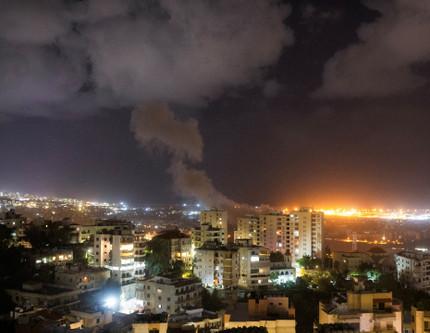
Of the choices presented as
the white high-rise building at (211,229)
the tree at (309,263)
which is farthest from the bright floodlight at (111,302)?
the tree at (309,263)

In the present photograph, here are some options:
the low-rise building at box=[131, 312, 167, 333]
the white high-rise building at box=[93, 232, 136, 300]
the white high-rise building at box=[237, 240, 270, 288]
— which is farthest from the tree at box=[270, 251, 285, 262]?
the low-rise building at box=[131, 312, 167, 333]

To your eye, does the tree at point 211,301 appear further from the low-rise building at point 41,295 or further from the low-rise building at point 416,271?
the low-rise building at point 416,271

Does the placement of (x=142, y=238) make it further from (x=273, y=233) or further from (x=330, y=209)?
(x=330, y=209)

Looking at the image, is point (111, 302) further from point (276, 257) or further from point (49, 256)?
point (276, 257)

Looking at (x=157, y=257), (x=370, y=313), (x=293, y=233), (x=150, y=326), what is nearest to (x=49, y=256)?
(x=157, y=257)

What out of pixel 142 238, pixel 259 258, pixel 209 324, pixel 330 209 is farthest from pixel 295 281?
pixel 330 209

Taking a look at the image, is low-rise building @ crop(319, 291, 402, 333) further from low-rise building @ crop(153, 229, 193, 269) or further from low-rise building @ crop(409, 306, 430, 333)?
low-rise building @ crop(153, 229, 193, 269)
